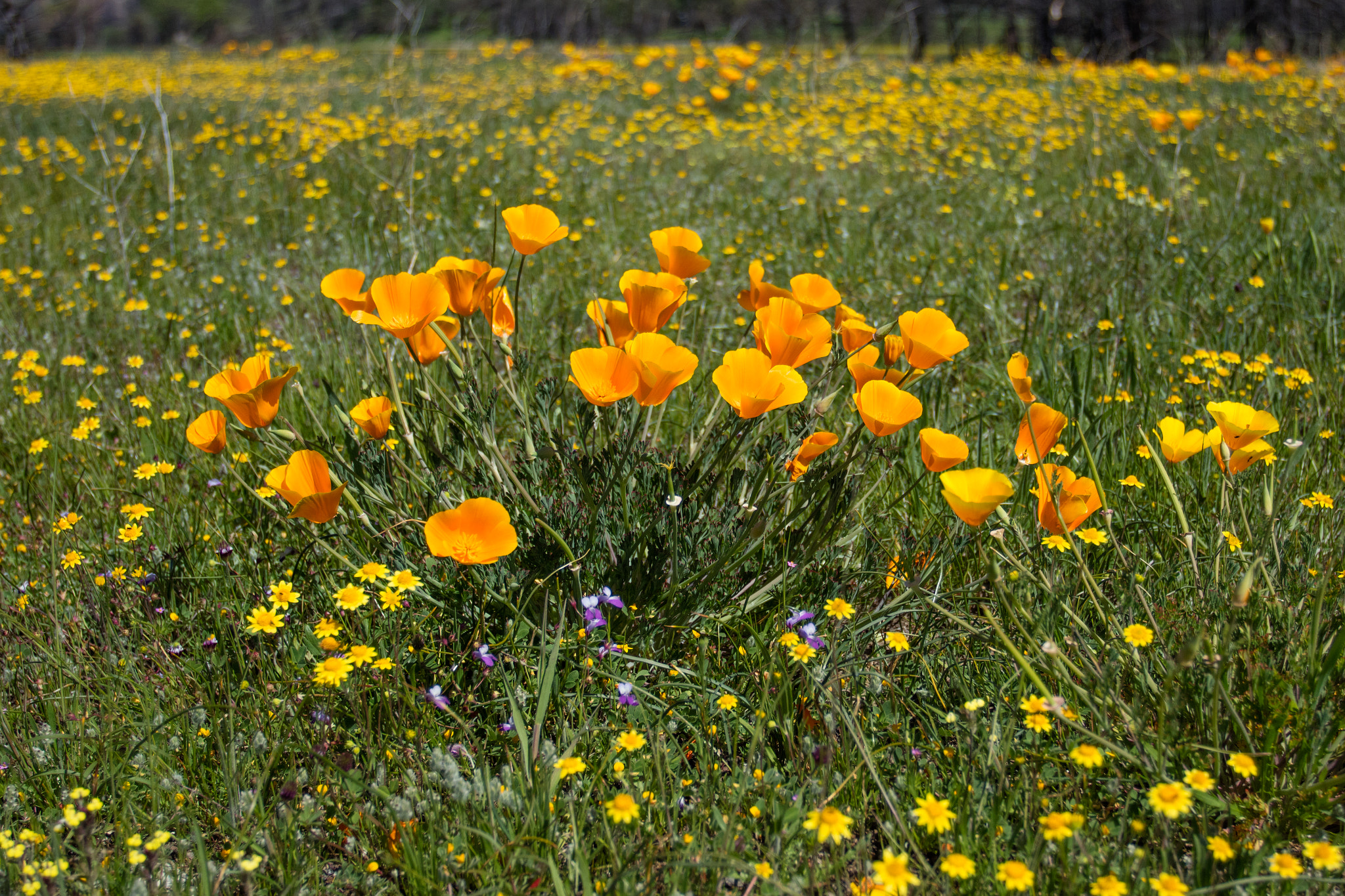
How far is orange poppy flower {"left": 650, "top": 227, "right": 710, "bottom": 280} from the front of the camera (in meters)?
1.72

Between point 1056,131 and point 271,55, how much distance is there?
50.5 feet

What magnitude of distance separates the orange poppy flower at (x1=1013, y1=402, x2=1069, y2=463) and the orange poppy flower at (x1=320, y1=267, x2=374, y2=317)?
1226mm

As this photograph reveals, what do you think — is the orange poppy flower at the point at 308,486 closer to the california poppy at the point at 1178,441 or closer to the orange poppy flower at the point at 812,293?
the orange poppy flower at the point at 812,293

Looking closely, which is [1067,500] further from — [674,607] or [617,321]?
[617,321]

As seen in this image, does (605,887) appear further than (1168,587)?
No

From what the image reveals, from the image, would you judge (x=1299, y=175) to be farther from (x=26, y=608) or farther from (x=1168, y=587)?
(x=26, y=608)

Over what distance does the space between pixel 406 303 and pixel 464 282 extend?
11 cm

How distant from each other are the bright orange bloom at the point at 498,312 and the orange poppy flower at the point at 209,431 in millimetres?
520

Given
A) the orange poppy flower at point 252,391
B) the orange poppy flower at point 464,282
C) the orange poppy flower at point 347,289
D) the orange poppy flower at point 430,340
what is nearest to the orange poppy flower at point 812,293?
the orange poppy flower at point 464,282

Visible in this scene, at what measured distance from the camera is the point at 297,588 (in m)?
1.83

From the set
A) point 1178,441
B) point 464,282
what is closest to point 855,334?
point 1178,441

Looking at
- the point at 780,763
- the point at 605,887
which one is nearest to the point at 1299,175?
the point at 780,763

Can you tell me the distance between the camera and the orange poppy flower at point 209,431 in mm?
1494

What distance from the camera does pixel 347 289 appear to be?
62.4 inches
